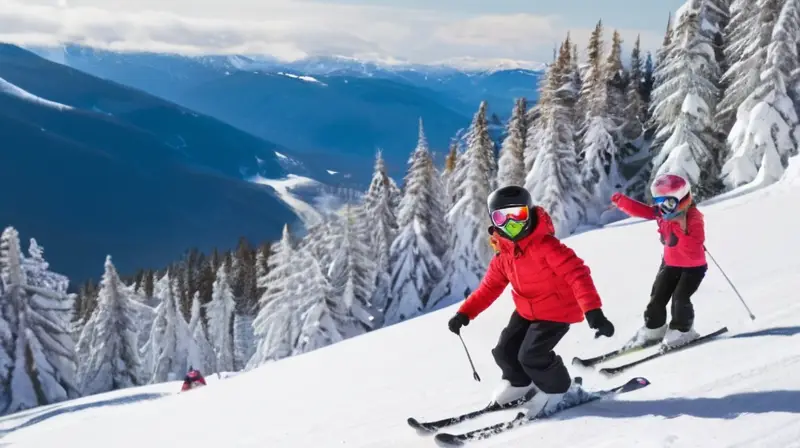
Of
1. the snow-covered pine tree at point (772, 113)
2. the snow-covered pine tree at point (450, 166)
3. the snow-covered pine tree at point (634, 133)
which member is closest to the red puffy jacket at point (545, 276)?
the snow-covered pine tree at point (772, 113)

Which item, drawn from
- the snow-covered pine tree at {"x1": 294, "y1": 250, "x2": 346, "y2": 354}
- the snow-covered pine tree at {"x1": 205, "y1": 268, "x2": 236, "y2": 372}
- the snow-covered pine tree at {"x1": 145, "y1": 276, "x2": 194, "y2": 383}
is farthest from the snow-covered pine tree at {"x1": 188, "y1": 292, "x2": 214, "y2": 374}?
the snow-covered pine tree at {"x1": 294, "y1": 250, "x2": 346, "y2": 354}

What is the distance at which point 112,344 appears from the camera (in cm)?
3609

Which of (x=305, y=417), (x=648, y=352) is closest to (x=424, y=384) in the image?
(x=305, y=417)

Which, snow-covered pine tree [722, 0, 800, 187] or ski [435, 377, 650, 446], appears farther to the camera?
snow-covered pine tree [722, 0, 800, 187]

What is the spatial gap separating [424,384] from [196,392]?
579cm

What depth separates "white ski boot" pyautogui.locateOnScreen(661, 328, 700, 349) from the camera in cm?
668

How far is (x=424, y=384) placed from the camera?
7.89 m

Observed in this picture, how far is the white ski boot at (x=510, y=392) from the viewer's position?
5.64 meters

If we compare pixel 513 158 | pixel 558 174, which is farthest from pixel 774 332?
pixel 513 158

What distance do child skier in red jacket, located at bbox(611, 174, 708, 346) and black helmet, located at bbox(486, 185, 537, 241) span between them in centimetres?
221

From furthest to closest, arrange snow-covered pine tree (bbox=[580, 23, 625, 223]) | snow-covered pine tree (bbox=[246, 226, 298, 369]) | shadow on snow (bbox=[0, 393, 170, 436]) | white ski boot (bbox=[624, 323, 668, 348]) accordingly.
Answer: snow-covered pine tree (bbox=[580, 23, 625, 223]), snow-covered pine tree (bbox=[246, 226, 298, 369]), shadow on snow (bbox=[0, 393, 170, 436]), white ski boot (bbox=[624, 323, 668, 348])

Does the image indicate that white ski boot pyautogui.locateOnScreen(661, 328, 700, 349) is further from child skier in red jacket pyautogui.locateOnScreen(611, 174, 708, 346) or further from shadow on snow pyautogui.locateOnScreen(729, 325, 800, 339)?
shadow on snow pyautogui.locateOnScreen(729, 325, 800, 339)

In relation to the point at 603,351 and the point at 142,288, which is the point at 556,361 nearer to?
the point at 603,351

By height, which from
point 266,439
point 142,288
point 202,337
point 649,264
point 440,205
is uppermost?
point 142,288
